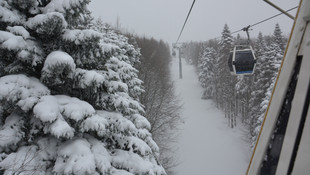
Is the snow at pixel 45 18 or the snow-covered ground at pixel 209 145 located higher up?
the snow at pixel 45 18

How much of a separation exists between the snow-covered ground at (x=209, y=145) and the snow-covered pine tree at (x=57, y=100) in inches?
763

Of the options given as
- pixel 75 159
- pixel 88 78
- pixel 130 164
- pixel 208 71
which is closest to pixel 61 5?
pixel 88 78

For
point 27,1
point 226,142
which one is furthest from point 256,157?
point 226,142

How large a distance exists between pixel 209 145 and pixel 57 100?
1062 inches

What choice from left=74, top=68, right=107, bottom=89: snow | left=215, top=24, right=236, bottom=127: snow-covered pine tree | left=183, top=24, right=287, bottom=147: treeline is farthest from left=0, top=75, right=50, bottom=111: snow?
left=215, top=24, right=236, bottom=127: snow-covered pine tree

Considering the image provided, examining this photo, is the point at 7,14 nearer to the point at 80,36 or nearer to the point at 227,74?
the point at 80,36

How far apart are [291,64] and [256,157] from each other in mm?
643

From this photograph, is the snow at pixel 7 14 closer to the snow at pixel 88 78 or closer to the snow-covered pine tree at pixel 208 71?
the snow at pixel 88 78

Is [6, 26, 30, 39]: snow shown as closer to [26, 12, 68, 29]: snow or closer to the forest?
the forest

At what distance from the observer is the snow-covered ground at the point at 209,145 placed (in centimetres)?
2306

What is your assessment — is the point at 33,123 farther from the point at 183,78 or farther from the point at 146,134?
the point at 183,78

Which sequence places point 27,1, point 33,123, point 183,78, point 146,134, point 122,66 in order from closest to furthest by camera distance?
point 33,123
point 27,1
point 146,134
point 122,66
point 183,78

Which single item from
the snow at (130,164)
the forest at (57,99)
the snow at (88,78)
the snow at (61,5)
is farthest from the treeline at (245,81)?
the snow at (61,5)

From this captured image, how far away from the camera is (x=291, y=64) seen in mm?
1237
